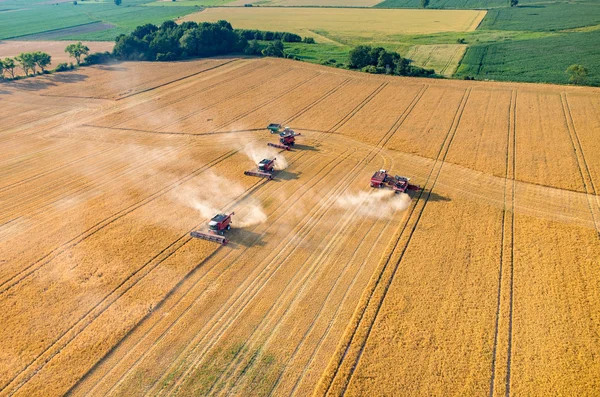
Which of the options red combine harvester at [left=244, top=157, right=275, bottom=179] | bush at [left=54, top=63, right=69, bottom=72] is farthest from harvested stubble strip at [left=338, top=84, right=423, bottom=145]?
bush at [left=54, top=63, right=69, bottom=72]

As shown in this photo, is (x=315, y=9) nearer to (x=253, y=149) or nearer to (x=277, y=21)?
(x=277, y=21)

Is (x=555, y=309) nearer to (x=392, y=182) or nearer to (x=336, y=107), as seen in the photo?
(x=392, y=182)

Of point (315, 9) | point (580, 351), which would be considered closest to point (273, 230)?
point (580, 351)

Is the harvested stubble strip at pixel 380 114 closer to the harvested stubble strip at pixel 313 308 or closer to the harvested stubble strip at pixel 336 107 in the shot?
the harvested stubble strip at pixel 336 107

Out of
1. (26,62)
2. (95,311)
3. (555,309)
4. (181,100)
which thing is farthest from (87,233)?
(26,62)

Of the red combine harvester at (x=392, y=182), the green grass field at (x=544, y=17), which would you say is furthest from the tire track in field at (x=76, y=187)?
the green grass field at (x=544, y=17)
